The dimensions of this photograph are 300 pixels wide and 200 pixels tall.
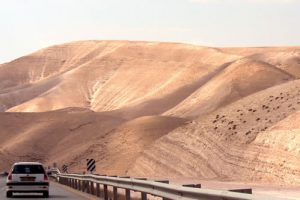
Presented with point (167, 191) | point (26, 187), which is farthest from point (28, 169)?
point (167, 191)

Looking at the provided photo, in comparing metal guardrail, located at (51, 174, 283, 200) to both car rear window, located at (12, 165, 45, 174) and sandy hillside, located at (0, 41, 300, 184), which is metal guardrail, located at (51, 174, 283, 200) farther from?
sandy hillside, located at (0, 41, 300, 184)

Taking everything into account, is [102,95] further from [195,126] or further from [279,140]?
[279,140]

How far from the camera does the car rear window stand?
30.3 meters

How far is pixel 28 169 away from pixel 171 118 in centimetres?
6486

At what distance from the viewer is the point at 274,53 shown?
621 ft

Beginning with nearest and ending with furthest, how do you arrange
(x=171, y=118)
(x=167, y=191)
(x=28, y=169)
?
(x=167, y=191) → (x=28, y=169) → (x=171, y=118)

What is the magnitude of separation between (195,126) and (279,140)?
51.0ft

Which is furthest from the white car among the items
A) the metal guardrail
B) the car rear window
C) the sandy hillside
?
the sandy hillside

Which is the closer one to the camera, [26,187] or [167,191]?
[167,191]

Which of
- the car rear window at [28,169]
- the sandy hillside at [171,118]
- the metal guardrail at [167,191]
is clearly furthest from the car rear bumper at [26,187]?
the sandy hillside at [171,118]

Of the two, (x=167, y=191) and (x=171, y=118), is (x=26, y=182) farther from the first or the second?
(x=171, y=118)

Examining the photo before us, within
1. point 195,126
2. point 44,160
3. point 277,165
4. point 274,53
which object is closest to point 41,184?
point 277,165

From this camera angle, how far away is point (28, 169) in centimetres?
3036

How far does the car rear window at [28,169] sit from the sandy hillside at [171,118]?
14.4m
